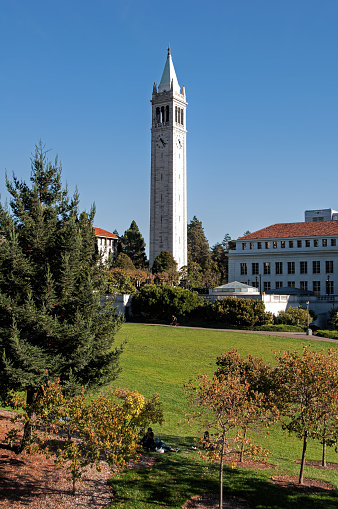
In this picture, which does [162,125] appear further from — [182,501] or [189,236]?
[182,501]

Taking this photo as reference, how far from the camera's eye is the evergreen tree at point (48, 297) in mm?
16438

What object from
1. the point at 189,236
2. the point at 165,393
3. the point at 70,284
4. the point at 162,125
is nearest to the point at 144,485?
the point at 70,284

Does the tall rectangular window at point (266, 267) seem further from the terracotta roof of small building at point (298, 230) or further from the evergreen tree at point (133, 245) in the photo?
the evergreen tree at point (133, 245)

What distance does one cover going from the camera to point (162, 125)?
351 feet

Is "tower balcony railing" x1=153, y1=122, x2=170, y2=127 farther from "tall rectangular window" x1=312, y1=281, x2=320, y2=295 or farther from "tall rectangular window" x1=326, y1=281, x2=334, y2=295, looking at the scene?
"tall rectangular window" x1=326, y1=281, x2=334, y2=295

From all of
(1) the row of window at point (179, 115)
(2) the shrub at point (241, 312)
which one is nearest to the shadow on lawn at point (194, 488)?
(2) the shrub at point (241, 312)

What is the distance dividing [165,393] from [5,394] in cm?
1228

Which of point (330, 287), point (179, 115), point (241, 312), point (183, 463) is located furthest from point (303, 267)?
point (183, 463)

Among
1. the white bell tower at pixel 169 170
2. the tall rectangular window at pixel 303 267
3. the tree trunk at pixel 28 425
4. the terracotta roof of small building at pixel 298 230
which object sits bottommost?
the tree trunk at pixel 28 425

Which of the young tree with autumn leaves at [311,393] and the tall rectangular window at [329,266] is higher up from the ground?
the tall rectangular window at [329,266]

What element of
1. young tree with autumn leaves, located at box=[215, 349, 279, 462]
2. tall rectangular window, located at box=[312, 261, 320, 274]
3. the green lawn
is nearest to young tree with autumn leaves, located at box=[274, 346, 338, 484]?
young tree with autumn leaves, located at box=[215, 349, 279, 462]

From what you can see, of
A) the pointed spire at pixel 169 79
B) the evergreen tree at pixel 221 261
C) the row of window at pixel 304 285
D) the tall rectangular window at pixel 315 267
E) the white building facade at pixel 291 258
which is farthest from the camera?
the evergreen tree at pixel 221 261

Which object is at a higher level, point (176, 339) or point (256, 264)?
point (256, 264)

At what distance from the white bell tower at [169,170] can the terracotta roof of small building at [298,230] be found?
23919mm
